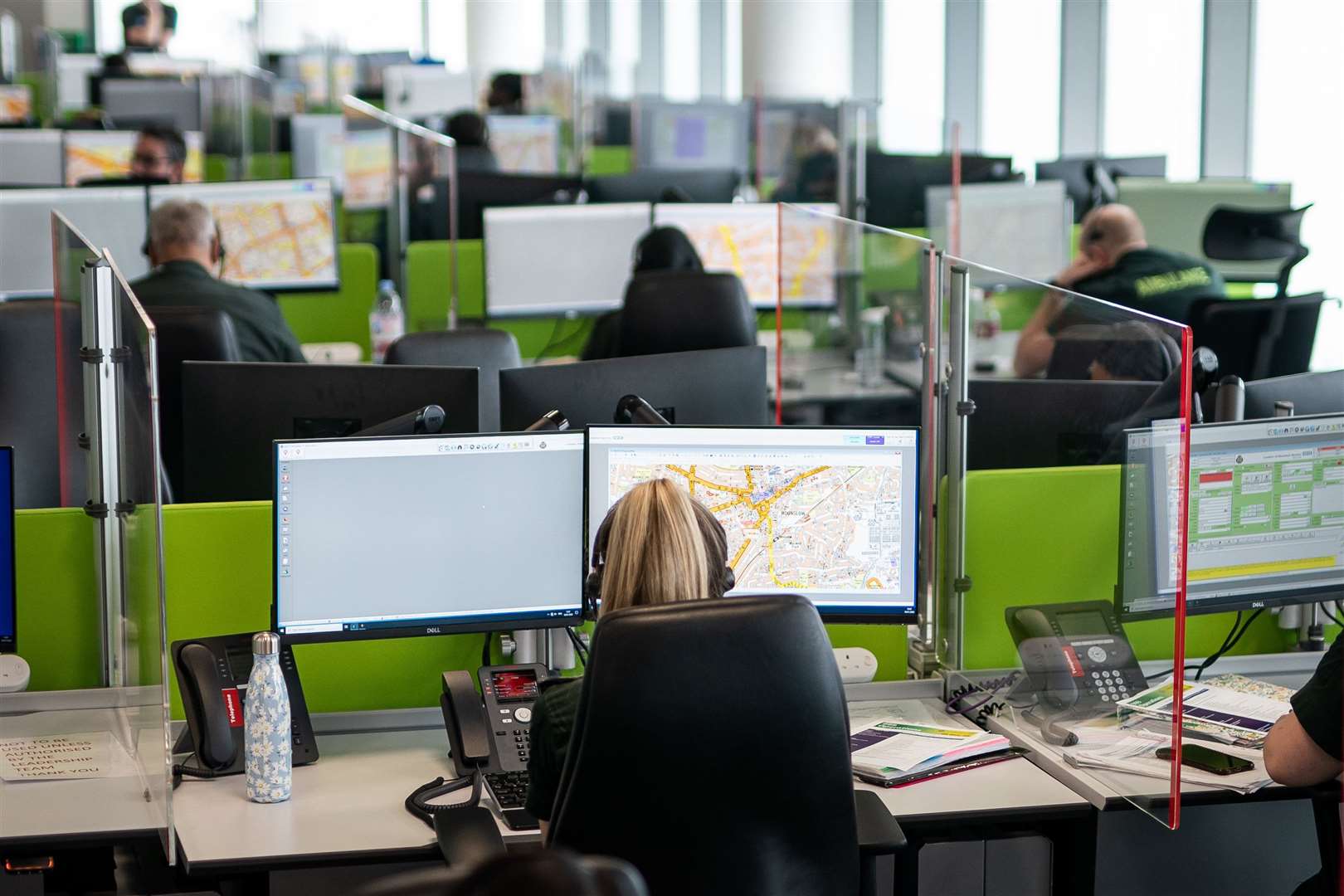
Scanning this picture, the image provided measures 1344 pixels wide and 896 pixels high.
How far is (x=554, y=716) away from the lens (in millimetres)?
1819

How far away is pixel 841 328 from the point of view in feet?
Result: 15.9

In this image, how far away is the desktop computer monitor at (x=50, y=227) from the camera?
4.77 meters

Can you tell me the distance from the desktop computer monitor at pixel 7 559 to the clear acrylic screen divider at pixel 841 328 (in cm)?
244

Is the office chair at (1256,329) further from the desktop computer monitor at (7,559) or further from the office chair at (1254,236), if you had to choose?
the desktop computer monitor at (7,559)

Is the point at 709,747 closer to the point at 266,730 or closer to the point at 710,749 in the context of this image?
the point at 710,749

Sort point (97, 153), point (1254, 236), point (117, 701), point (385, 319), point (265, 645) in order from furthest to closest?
point (97, 153)
point (385, 319)
point (1254, 236)
point (117, 701)
point (265, 645)

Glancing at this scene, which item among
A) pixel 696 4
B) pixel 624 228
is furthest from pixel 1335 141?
pixel 696 4

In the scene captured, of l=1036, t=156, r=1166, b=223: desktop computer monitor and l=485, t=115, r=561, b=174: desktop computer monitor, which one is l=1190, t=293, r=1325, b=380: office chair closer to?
l=1036, t=156, r=1166, b=223: desktop computer monitor

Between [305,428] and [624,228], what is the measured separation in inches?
103

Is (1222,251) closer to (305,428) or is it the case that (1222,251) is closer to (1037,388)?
(1037,388)

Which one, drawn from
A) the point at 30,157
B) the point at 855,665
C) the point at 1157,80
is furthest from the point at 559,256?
the point at 1157,80

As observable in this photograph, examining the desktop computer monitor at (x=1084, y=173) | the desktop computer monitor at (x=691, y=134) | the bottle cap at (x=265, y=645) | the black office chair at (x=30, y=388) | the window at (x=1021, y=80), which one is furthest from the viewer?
the window at (x=1021, y=80)

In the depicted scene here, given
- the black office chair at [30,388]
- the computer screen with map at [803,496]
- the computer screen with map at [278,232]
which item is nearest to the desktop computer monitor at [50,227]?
the computer screen with map at [278,232]

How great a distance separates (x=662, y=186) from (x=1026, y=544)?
11.5 ft
